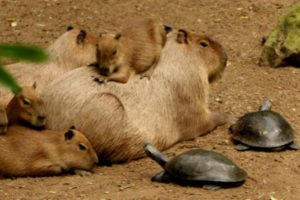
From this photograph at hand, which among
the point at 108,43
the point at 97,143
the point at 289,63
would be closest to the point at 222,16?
the point at 289,63

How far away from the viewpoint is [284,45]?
7.39 metres

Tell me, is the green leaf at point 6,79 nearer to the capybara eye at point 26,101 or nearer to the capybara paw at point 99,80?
the capybara eye at point 26,101

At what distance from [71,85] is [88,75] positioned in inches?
7.7

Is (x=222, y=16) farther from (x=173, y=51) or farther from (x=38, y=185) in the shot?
(x=38, y=185)

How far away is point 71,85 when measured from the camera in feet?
17.9

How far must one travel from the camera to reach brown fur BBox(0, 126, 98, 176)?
4820mm

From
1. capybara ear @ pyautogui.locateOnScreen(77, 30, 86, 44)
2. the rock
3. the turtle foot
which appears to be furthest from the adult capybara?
the rock

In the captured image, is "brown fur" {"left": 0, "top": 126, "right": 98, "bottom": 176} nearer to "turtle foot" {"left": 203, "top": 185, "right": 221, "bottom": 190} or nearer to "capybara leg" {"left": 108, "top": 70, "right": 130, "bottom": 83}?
"capybara leg" {"left": 108, "top": 70, "right": 130, "bottom": 83}

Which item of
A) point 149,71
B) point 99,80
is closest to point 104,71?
point 99,80

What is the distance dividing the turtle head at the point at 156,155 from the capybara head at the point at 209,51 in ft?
4.66

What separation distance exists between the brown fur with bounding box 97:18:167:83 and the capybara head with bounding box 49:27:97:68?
139mm

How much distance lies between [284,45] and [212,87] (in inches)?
41.9

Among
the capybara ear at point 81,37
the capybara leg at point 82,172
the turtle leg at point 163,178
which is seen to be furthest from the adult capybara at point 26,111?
the turtle leg at point 163,178

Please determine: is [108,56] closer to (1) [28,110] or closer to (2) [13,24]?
(1) [28,110]
